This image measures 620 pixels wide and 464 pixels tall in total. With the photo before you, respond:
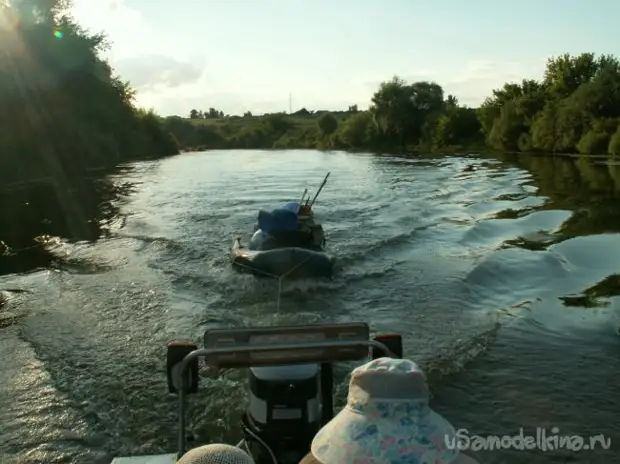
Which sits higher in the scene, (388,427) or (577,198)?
(388,427)

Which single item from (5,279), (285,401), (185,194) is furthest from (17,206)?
(285,401)

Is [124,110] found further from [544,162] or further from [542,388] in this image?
[542,388]

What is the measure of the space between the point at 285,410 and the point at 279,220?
7986mm

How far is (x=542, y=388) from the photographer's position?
740 centimetres

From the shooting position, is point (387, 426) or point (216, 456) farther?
point (216, 456)

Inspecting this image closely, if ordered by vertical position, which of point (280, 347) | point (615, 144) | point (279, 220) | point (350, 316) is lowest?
point (615, 144)

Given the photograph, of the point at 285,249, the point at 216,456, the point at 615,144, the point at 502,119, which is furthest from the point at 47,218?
the point at 502,119

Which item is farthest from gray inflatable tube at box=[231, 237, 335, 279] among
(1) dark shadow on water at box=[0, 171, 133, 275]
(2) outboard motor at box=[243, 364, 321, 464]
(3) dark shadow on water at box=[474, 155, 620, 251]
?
(2) outboard motor at box=[243, 364, 321, 464]

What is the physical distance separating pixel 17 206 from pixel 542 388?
21.3m

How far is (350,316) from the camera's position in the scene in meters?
10.2

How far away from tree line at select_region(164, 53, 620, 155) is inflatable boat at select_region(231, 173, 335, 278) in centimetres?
3703

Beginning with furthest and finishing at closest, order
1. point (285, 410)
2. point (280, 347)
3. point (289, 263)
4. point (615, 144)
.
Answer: point (615, 144), point (289, 263), point (285, 410), point (280, 347)

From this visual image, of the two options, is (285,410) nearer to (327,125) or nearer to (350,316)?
(350,316)

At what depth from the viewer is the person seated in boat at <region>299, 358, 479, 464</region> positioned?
2535 mm
